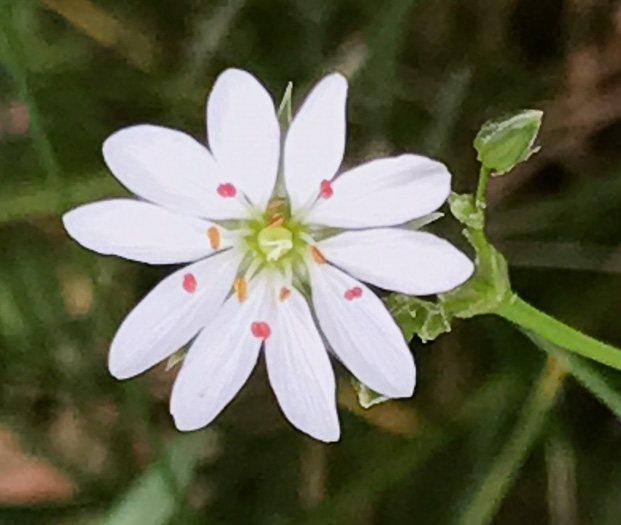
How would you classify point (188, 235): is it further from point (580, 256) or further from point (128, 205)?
point (580, 256)

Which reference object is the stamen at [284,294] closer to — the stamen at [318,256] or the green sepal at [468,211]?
the stamen at [318,256]

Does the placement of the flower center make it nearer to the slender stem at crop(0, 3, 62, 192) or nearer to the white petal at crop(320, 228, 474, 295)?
the white petal at crop(320, 228, 474, 295)

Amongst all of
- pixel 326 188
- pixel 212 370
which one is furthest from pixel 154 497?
pixel 326 188

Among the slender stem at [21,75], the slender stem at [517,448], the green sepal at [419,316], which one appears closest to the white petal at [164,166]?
the green sepal at [419,316]

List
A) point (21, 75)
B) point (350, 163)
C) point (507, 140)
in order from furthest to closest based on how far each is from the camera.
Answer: point (350, 163) → point (21, 75) → point (507, 140)

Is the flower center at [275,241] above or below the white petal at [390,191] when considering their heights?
below

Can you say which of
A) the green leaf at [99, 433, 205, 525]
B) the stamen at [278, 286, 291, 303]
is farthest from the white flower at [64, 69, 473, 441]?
the green leaf at [99, 433, 205, 525]

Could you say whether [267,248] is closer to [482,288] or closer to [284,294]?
[284,294]
